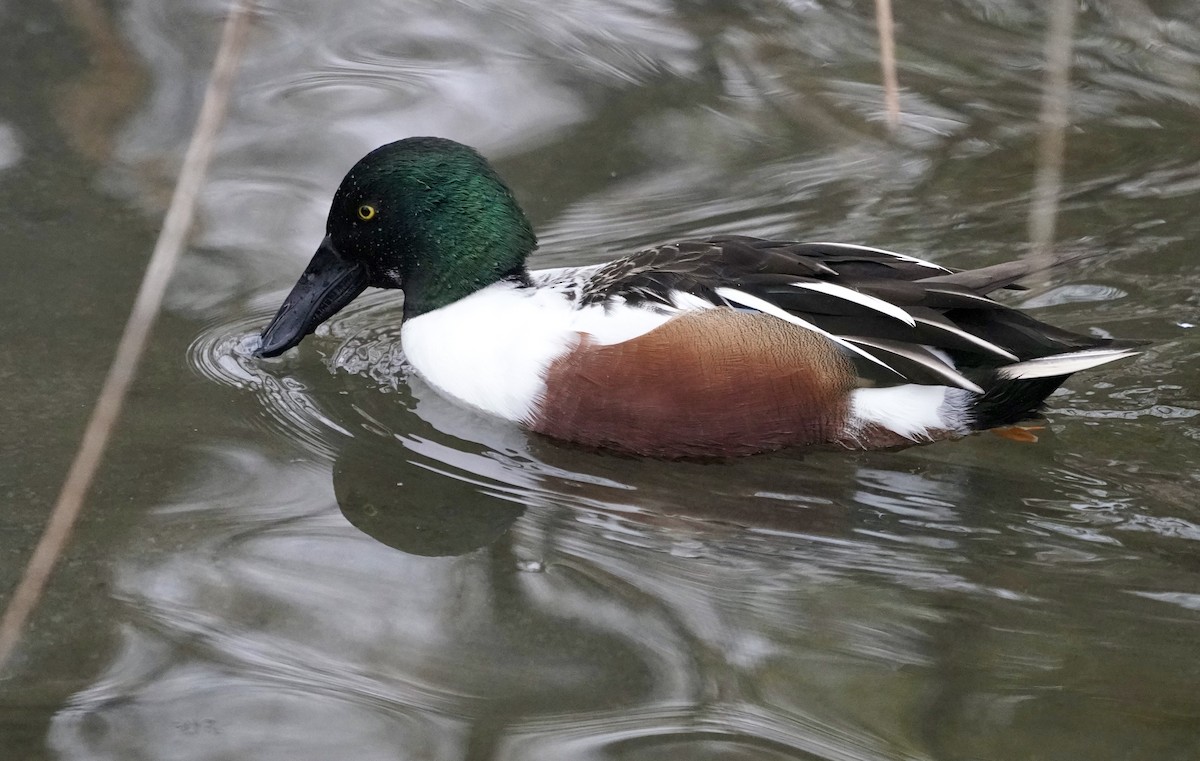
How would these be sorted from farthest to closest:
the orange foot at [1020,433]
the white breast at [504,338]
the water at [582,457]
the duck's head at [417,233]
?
1. the duck's head at [417,233]
2. the orange foot at [1020,433]
3. the white breast at [504,338]
4. the water at [582,457]

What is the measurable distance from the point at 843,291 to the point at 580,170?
6.61ft

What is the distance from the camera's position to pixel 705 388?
379 centimetres

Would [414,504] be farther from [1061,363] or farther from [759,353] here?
[1061,363]

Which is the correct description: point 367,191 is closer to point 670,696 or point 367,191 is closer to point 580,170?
point 580,170

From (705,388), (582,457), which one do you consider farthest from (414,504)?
(705,388)

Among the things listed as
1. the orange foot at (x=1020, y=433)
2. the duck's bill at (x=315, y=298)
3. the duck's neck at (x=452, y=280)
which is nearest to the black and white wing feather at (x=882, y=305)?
the orange foot at (x=1020, y=433)

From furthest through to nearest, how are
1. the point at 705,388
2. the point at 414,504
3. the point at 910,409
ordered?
the point at 910,409, the point at 705,388, the point at 414,504

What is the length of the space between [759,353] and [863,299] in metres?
0.32

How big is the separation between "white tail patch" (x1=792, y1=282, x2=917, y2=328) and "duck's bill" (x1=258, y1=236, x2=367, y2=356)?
4.85 ft

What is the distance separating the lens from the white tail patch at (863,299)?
373cm

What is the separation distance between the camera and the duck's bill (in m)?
4.31

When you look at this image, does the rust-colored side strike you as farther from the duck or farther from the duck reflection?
the duck reflection

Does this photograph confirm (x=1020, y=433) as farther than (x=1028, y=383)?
Yes

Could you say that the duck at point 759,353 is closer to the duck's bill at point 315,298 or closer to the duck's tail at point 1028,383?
the duck's tail at point 1028,383
